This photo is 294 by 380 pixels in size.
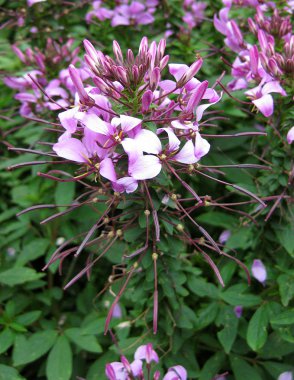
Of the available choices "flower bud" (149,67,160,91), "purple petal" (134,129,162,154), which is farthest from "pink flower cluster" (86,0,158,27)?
"purple petal" (134,129,162,154)

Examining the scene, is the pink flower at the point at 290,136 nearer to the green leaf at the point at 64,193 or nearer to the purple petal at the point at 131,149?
the purple petal at the point at 131,149

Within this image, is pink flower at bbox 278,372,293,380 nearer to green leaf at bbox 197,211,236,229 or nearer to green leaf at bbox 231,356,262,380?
green leaf at bbox 231,356,262,380

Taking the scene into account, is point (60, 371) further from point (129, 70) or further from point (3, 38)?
point (3, 38)

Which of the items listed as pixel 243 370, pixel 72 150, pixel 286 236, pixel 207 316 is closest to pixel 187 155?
pixel 72 150

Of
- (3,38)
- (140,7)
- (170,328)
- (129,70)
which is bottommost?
(170,328)

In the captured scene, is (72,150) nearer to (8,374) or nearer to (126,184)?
(126,184)

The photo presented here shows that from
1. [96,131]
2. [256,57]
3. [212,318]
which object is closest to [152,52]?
[96,131]
